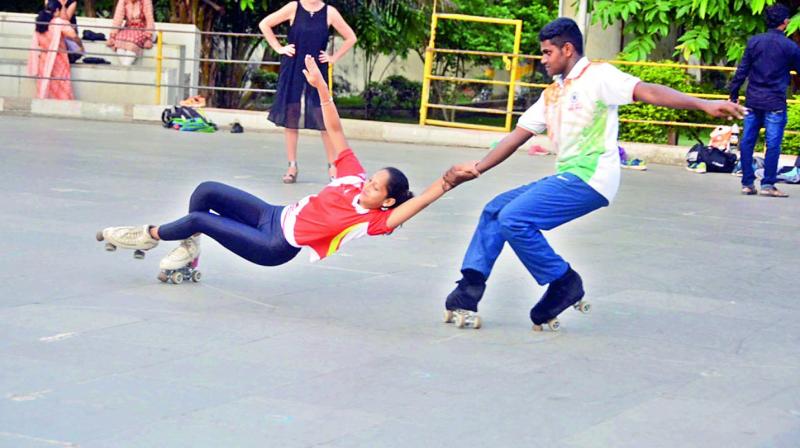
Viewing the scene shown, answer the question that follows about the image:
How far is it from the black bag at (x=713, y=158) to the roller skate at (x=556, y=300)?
10.3m

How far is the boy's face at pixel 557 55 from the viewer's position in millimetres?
6434

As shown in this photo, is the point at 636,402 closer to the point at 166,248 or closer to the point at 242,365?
the point at 242,365

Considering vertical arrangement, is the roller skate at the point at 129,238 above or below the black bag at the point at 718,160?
above

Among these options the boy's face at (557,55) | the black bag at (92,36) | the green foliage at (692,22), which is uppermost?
the green foliage at (692,22)

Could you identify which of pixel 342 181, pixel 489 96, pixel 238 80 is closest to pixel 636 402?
pixel 342 181

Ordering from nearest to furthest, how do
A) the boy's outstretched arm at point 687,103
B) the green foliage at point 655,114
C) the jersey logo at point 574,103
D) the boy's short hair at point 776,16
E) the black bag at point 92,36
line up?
the boy's outstretched arm at point 687,103
the jersey logo at point 574,103
the boy's short hair at point 776,16
the green foliage at point 655,114
the black bag at point 92,36

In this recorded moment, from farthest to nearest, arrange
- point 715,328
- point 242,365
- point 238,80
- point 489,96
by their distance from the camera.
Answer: point 489,96 < point 238,80 < point 715,328 < point 242,365

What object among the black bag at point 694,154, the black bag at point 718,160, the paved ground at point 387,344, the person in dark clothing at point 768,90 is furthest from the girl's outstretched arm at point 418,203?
the black bag at point 694,154

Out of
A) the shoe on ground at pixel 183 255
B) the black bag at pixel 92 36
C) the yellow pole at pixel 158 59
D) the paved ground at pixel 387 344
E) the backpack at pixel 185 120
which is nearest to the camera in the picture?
the paved ground at pixel 387 344

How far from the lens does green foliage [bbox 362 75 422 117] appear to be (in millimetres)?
29156

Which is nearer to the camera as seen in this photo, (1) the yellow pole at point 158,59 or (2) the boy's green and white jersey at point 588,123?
(2) the boy's green and white jersey at point 588,123

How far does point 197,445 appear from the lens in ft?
14.3

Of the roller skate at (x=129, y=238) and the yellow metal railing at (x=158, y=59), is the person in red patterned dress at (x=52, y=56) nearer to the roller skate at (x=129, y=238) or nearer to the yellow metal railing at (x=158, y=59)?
the yellow metal railing at (x=158, y=59)

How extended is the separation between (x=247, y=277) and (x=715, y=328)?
269 centimetres
